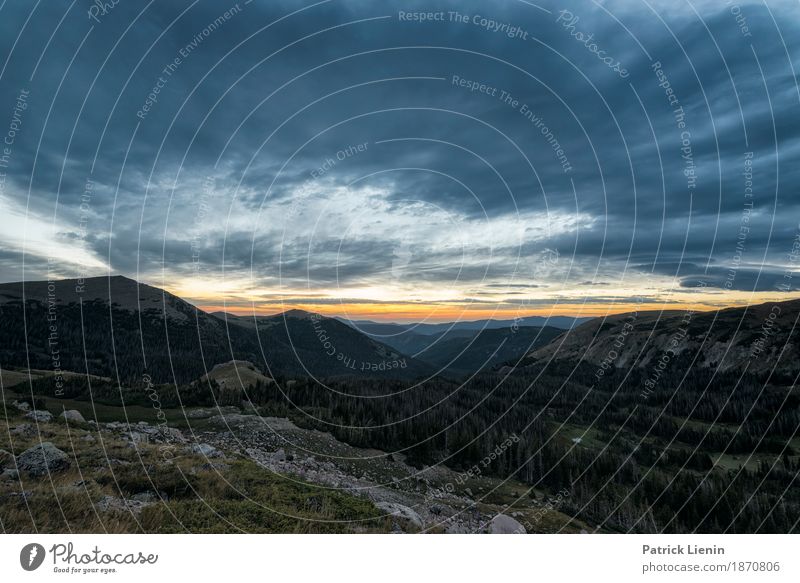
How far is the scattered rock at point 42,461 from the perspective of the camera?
1294 cm

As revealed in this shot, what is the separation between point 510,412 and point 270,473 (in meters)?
60.7

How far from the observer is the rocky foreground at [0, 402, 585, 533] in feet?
38.0

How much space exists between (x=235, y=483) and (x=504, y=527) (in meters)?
11.7

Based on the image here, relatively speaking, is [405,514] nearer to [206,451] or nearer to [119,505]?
[119,505]

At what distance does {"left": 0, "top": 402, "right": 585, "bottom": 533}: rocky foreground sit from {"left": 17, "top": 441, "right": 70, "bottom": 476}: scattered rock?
35 mm

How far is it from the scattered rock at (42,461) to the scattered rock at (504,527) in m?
16.8

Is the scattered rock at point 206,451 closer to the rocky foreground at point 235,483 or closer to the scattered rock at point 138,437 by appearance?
the rocky foreground at point 235,483

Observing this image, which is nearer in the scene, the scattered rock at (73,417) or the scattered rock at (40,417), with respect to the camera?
the scattered rock at (40,417)

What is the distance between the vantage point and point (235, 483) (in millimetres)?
14461
